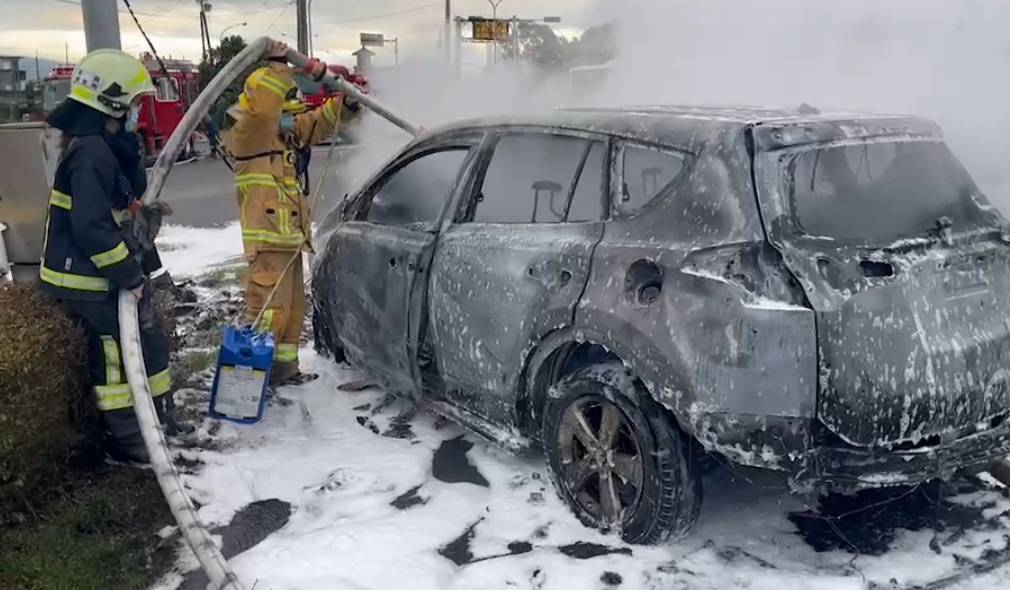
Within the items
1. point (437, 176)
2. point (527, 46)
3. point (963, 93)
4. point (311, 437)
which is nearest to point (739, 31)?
point (963, 93)

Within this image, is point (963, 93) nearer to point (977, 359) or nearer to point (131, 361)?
point (977, 359)

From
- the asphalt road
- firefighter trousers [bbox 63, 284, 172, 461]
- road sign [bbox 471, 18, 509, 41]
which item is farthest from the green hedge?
road sign [bbox 471, 18, 509, 41]

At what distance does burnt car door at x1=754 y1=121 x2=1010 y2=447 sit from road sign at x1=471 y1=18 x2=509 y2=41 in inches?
1343

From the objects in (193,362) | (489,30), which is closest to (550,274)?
(193,362)

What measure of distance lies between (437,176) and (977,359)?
8.83 ft

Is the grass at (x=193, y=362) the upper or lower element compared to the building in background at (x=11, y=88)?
lower

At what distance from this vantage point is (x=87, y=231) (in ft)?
13.3

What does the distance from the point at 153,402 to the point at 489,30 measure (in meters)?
35.1

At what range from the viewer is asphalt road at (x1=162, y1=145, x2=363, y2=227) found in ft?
42.5

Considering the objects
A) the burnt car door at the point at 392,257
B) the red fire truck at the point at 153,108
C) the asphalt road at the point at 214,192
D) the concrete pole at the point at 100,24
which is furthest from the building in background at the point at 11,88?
the burnt car door at the point at 392,257

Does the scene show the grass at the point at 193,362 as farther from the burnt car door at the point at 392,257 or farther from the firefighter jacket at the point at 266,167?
the burnt car door at the point at 392,257

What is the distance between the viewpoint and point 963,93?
888 cm

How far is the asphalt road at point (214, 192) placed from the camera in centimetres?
1296

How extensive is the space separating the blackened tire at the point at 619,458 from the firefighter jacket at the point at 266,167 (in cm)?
239
